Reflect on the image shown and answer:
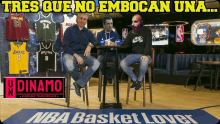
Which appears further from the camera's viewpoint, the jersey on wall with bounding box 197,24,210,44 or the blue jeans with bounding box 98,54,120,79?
the jersey on wall with bounding box 197,24,210,44

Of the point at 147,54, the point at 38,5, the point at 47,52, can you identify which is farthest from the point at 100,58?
the point at 38,5

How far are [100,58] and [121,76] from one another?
339 centimetres

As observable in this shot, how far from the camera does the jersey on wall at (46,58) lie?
4809 millimetres

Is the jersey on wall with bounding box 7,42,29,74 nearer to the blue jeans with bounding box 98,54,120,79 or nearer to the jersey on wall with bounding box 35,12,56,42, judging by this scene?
the jersey on wall with bounding box 35,12,56,42

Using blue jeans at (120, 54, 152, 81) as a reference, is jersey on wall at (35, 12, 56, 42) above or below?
above

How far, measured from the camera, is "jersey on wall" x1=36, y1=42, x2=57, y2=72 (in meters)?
4.81

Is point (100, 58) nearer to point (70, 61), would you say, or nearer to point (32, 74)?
point (70, 61)

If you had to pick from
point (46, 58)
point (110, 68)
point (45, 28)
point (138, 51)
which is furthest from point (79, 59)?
point (45, 28)

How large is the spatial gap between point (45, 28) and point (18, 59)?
39.1 inches

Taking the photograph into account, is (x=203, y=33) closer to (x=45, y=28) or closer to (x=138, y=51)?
(x=138, y=51)

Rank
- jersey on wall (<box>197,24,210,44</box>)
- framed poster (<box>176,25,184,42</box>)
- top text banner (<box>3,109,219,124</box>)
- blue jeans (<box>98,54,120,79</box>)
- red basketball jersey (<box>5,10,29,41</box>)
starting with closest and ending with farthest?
top text banner (<box>3,109,219,124</box>)
blue jeans (<box>98,54,120,79</box>)
red basketball jersey (<box>5,10,29,41</box>)
jersey on wall (<box>197,24,210,44</box>)
framed poster (<box>176,25,184,42</box>)

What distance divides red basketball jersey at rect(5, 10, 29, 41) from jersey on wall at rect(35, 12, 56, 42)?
0.27 meters

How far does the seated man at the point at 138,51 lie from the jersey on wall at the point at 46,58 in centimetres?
240

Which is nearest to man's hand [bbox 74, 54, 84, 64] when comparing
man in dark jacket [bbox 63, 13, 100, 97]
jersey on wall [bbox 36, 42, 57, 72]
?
man in dark jacket [bbox 63, 13, 100, 97]
